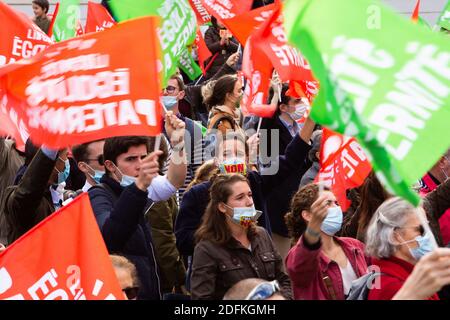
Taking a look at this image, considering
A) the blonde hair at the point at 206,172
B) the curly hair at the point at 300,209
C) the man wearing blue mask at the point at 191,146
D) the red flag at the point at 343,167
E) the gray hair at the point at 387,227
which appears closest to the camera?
the gray hair at the point at 387,227

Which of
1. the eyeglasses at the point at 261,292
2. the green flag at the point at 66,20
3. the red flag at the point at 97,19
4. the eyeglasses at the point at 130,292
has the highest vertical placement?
the eyeglasses at the point at 261,292

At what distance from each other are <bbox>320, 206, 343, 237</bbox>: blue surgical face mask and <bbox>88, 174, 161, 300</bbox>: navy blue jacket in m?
0.92

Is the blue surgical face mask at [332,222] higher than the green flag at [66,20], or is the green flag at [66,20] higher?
the blue surgical face mask at [332,222]

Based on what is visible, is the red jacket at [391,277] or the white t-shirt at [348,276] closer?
the red jacket at [391,277]

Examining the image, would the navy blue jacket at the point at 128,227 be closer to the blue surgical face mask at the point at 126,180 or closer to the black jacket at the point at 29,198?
the blue surgical face mask at the point at 126,180

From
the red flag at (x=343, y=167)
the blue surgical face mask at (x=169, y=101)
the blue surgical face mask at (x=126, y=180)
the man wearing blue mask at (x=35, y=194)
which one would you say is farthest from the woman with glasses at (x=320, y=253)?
the blue surgical face mask at (x=169, y=101)

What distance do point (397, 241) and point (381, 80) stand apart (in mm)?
1368

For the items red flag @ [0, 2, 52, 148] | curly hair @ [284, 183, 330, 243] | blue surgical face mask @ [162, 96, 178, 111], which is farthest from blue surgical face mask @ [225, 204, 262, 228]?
blue surgical face mask @ [162, 96, 178, 111]

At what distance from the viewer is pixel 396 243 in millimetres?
5449

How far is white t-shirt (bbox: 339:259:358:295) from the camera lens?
594cm

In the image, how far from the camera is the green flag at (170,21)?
754 cm

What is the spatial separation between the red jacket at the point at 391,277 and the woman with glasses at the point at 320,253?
1.02 feet

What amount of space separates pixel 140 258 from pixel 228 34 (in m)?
7.62

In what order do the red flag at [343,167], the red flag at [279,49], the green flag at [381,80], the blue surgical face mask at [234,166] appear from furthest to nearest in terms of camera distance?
the blue surgical face mask at [234,166] < the red flag at [343,167] < the red flag at [279,49] < the green flag at [381,80]
